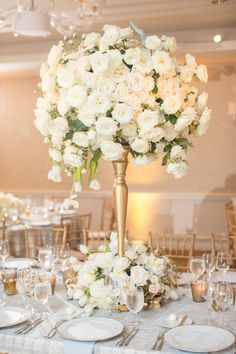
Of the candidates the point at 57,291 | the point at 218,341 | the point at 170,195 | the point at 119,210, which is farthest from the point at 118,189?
the point at 170,195

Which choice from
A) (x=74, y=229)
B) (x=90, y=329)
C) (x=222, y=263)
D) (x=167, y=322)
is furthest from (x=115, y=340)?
(x=74, y=229)

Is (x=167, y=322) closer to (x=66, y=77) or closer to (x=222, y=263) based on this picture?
(x=222, y=263)

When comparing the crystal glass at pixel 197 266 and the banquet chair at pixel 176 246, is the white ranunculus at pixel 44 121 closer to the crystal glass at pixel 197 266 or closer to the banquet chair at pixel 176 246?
the banquet chair at pixel 176 246

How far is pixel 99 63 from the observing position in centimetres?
248

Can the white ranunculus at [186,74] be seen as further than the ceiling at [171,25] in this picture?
No

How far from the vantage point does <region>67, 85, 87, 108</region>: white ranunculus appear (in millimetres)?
2494

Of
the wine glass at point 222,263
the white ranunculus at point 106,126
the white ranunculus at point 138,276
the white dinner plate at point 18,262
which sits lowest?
the white dinner plate at point 18,262

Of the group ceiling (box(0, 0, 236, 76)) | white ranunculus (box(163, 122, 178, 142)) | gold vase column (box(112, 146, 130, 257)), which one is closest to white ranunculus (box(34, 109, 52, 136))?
gold vase column (box(112, 146, 130, 257))

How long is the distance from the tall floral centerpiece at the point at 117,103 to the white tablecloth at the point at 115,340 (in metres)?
0.64

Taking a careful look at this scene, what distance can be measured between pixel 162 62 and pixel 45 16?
267 cm

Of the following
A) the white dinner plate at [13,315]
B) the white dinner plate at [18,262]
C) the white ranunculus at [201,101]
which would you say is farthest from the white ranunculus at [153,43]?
the white dinner plate at [18,262]

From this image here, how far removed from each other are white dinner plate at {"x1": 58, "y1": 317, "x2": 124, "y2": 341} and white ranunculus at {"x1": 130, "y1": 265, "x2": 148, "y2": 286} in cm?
22

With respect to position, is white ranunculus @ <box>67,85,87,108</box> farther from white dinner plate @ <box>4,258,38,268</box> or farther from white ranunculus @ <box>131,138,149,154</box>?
white dinner plate @ <box>4,258,38,268</box>

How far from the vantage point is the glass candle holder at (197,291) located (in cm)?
279
